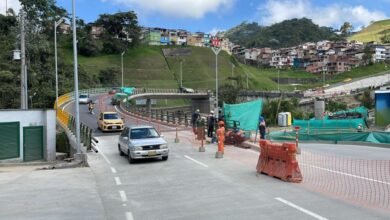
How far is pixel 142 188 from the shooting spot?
14117 mm

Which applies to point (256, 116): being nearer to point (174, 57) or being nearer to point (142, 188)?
point (142, 188)

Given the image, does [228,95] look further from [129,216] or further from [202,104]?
[129,216]

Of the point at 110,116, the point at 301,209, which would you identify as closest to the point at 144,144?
the point at 301,209

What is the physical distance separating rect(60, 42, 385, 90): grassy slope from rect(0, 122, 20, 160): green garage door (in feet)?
360

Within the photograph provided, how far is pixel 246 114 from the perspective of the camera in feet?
93.1

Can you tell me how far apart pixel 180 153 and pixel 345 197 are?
12.9 m

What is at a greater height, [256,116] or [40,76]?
[40,76]

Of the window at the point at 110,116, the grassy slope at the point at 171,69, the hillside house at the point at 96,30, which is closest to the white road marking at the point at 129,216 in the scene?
the window at the point at 110,116

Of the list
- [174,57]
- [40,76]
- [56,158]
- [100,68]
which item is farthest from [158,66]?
[56,158]

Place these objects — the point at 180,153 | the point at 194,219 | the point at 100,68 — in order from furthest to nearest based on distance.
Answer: the point at 100,68 → the point at 180,153 → the point at 194,219

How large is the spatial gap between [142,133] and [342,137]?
46.0ft

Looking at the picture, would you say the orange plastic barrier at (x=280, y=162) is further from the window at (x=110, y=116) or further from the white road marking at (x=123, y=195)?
the window at (x=110, y=116)

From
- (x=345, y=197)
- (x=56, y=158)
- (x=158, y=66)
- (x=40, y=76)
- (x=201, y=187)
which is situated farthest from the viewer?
(x=158, y=66)

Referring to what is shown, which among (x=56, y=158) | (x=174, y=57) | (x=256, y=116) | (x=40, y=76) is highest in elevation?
(x=174, y=57)
